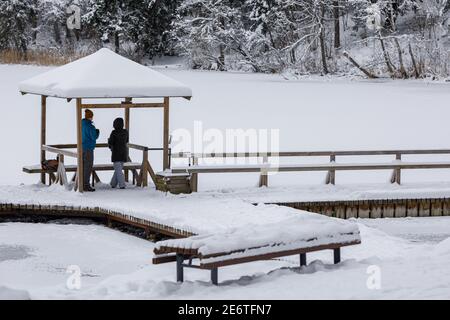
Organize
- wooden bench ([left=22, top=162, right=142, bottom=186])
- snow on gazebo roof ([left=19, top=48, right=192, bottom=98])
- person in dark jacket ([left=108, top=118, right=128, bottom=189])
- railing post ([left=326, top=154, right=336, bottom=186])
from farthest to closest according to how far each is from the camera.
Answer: railing post ([left=326, top=154, right=336, bottom=186]) < wooden bench ([left=22, top=162, right=142, bottom=186]) < person in dark jacket ([left=108, top=118, right=128, bottom=189]) < snow on gazebo roof ([left=19, top=48, right=192, bottom=98])

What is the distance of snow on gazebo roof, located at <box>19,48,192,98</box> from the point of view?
1792 cm

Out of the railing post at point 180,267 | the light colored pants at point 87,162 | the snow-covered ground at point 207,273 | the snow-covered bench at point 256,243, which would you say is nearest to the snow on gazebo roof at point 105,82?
the light colored pants at point 87,162

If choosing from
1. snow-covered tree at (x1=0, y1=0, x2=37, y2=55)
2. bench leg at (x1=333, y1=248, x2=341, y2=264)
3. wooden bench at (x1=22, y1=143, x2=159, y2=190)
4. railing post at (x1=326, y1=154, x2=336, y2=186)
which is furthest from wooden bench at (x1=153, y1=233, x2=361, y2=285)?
snow-covered tree at (x1=0, y1=0, x2=37, y2=55)

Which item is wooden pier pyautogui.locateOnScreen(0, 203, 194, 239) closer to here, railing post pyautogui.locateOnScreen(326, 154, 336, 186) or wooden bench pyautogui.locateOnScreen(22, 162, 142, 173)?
wooden bench pyautogui.locateOnScreen(22, 162, 142, 173)

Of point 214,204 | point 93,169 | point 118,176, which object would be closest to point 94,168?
point 93,169

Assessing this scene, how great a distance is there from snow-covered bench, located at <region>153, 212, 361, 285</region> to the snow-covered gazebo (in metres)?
6.84

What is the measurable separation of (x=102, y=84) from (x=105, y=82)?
0.10 m

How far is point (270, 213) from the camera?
16.2 meters

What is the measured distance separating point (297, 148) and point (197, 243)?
1799 cm

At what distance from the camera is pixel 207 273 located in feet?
41.2

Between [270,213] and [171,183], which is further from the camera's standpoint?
[171,183]

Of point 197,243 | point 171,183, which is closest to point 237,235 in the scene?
point 197,243

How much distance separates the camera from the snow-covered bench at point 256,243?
33.6 feet
